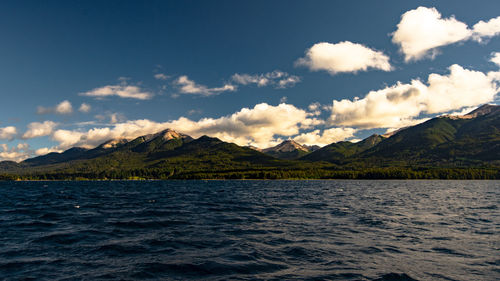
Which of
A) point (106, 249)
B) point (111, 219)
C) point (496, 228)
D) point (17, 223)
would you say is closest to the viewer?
point (106, 249)

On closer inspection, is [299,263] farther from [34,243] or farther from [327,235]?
[34,243]

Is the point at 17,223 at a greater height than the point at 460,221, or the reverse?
the point at 17,223

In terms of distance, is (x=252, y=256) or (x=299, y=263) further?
(x=252, y=256)

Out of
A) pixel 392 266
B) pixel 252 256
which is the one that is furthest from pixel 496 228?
pixel 252 256

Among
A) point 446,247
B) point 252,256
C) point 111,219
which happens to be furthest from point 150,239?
point 446,247

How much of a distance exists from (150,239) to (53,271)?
9061 millimetres

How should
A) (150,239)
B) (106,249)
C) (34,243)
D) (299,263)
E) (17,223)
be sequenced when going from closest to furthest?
(299,263) → (106,249) → (34,243) → (150,239) → (17,223)

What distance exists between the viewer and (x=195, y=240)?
24.5 metres

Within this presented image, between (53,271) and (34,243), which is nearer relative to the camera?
(53,271)

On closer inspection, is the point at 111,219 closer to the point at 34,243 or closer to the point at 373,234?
the point at 34,243

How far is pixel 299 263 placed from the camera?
1802 centimetres

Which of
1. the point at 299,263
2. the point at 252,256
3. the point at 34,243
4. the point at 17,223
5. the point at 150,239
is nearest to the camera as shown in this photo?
the point at 299,263

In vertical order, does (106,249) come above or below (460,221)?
above

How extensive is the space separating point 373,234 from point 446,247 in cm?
596
